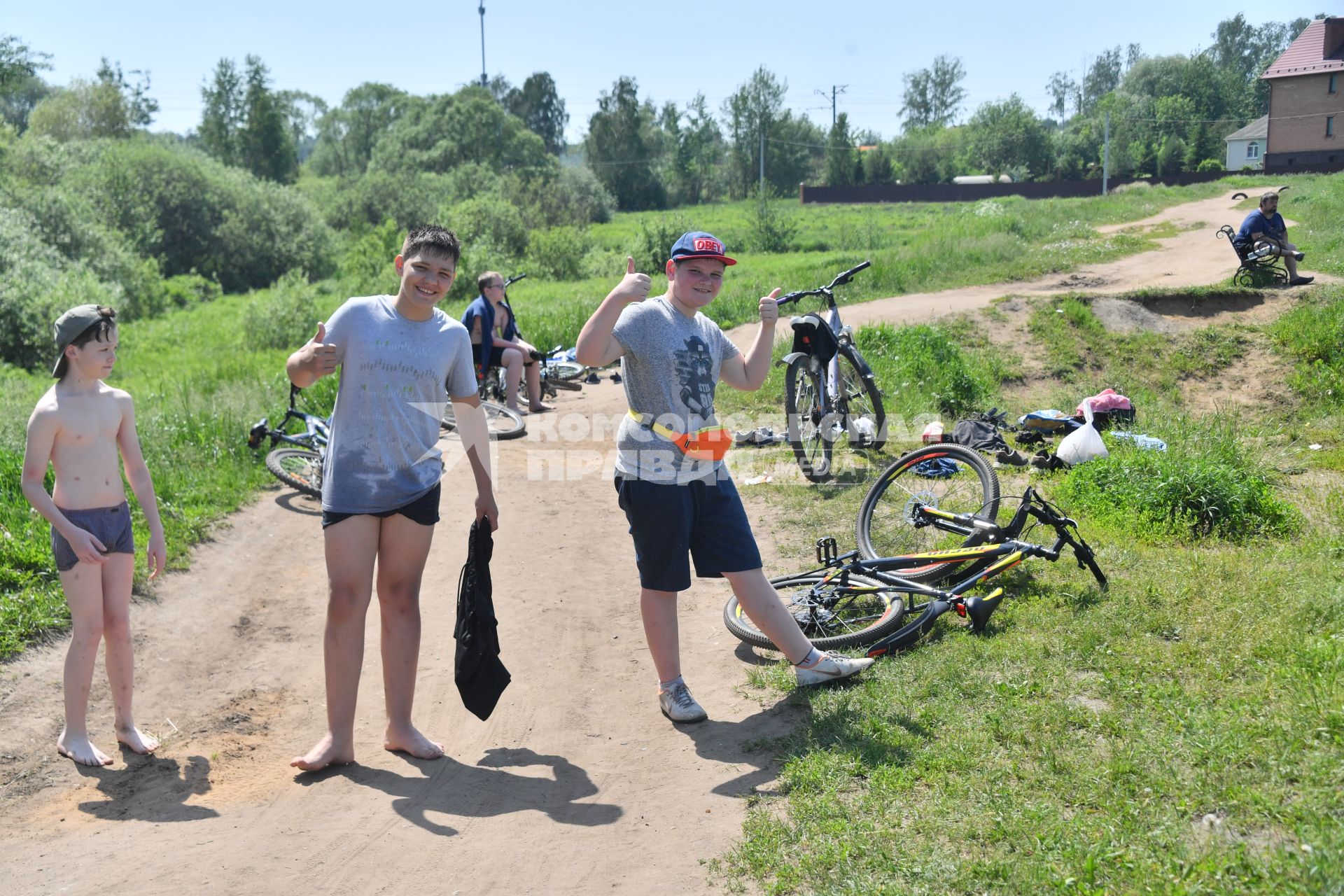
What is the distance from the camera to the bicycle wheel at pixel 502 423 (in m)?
10.7

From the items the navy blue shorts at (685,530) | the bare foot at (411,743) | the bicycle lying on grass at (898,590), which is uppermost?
the navy blue shorts at (685,530)

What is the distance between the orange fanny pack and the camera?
439 centimetres

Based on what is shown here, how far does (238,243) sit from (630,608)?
40.5 metres

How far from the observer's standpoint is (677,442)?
439 centimetres

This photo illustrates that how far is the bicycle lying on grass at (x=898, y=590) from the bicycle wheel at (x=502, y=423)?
17.7 feet

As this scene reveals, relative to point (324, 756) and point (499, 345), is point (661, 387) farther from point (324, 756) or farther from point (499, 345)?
point (499, 345)

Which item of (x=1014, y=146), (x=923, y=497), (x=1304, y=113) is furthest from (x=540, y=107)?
(x=923, y=497)

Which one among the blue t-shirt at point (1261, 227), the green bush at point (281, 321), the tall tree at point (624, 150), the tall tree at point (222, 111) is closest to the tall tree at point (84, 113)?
the tall tree at point (222, 111)

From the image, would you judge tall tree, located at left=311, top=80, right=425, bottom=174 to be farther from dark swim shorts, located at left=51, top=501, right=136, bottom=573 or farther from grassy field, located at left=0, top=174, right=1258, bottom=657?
dark swim shorts, located at left=51, top=501, right=136, bottom=573

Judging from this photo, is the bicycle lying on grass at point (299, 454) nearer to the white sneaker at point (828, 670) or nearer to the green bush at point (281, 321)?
the white sneaker at point (828, 670)

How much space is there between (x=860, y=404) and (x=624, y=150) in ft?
252

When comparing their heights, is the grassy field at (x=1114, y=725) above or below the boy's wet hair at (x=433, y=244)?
below

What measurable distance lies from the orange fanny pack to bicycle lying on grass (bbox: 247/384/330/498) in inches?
214

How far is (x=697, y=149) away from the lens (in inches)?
3570
